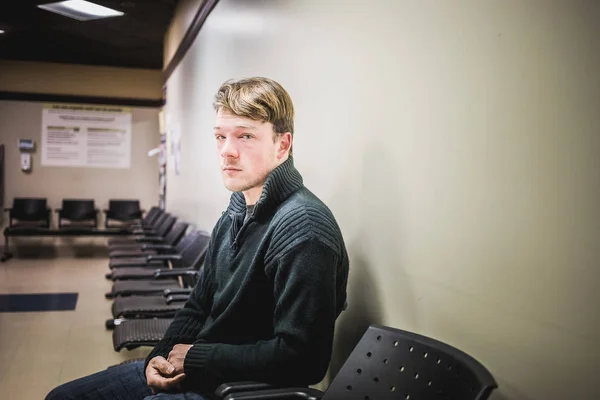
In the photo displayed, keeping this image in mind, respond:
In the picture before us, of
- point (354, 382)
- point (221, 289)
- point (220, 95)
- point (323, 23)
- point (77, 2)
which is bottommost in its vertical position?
point (354, 382)

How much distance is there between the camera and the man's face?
5.65 ft

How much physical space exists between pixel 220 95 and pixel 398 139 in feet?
1.89

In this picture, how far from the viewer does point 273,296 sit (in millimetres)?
1618

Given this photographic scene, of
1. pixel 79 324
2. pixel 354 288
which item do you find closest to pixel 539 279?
pixel 354 288

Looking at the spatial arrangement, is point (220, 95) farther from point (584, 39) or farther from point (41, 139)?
point (41, 139)

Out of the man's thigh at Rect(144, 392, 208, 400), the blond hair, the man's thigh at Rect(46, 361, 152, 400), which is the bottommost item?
the man's thigh at Rect(46, 361, 152, 400)

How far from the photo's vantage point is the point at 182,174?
7.11 m

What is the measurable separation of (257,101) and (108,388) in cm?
102

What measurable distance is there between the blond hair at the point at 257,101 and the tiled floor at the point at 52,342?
231 cm

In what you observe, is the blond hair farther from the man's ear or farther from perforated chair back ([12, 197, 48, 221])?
perforated chair back ([12, 197, 48, 221])

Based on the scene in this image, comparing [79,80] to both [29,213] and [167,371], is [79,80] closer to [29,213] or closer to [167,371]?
[29,213]

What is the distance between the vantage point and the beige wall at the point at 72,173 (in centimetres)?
1016

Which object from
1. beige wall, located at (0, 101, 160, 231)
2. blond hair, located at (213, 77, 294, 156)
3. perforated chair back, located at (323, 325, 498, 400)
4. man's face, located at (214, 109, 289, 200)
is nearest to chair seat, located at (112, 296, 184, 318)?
man's face, located at (214, 109, 289, 200)

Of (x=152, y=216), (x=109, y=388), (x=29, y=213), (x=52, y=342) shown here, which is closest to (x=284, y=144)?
(x=109, y=388)
